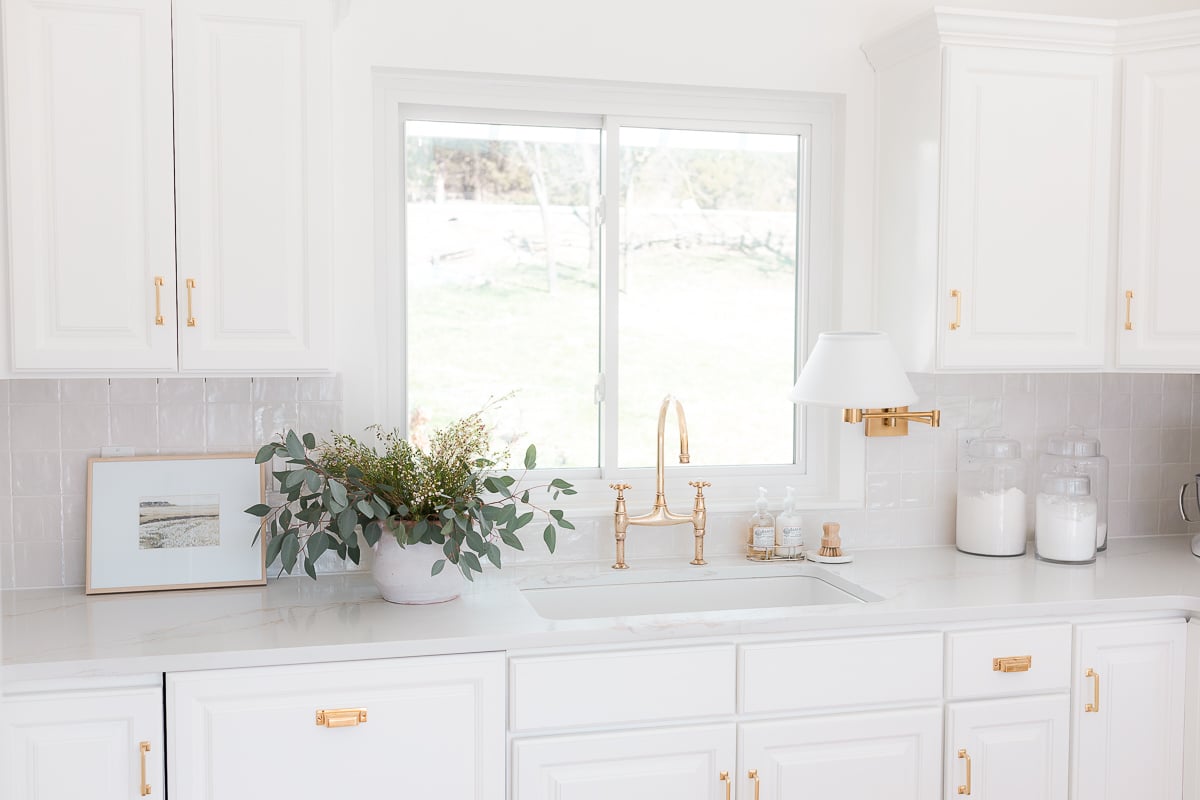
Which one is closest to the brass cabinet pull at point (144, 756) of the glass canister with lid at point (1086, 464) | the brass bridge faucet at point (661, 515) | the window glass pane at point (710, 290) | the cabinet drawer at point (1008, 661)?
the brass bridge faucet at point (661, 515)

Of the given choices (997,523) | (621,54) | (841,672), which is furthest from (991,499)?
(621,54)

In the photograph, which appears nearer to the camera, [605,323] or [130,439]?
[130,439]

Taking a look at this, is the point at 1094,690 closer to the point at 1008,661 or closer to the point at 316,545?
the point at 1008,661

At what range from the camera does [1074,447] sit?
2859 millimetres

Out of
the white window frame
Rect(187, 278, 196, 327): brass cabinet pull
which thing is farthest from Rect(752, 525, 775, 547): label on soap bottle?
Rect(187, 278, 196, 327): brass cabinet pull

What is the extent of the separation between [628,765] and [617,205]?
1.42m

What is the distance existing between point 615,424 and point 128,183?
1.32 m

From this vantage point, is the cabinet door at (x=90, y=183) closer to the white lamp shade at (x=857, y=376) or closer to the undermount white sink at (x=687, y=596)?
the undermount white sink at (x=687, y=596)

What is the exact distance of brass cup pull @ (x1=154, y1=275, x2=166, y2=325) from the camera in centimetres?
215

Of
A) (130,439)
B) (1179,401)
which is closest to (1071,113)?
(1179,401)

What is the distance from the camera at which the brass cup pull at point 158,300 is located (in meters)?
2.15

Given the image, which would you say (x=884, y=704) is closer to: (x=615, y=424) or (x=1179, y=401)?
(x=615, y=424)

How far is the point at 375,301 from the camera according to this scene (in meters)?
2.62

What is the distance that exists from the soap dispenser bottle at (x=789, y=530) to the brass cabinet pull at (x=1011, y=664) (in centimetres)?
60
